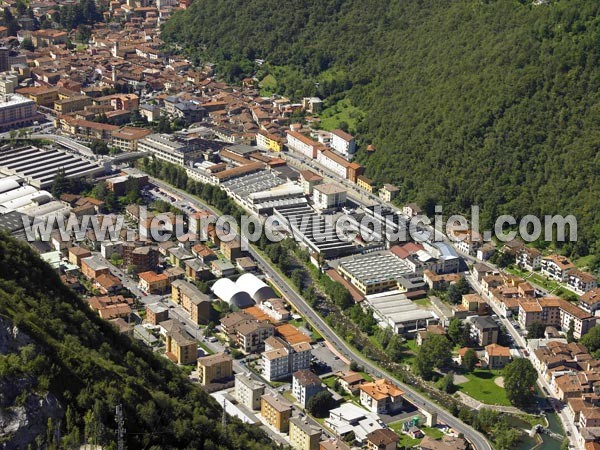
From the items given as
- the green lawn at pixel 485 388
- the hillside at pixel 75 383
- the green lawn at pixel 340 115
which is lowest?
the green lawn at pixel 485 388

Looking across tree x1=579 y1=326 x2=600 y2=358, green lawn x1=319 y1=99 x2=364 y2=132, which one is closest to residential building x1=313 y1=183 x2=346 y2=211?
green lawn x1=319 y1=99 x2=364 y2=132

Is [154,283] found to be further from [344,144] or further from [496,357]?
[344,144]

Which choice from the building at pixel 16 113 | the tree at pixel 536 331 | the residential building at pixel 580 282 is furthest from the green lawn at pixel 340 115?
the tree at pixel 536 331

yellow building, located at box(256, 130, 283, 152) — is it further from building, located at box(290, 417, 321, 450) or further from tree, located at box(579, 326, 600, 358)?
building, located at box(290, 417, 321, 450)

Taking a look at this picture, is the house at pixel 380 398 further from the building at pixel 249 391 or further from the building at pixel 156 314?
the building at pixel 156 314

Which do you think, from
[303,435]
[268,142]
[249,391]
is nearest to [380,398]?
[303,435]

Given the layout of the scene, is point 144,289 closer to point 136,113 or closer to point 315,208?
point 315,208
